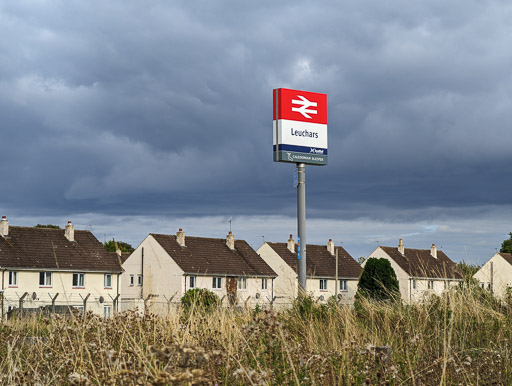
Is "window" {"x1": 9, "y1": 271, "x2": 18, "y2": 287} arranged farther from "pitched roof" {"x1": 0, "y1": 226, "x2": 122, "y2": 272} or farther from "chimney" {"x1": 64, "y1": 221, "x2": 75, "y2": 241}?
"chimney" {"x1": 64, "y1": 221, "x2": 75, "y2": 241}

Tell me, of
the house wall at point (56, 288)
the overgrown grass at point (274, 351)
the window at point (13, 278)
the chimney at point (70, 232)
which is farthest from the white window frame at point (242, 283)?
the overgrown grass at point (274, 351)

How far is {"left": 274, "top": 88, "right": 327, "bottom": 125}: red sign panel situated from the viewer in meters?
21.7

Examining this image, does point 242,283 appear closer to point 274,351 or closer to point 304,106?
point 304,106

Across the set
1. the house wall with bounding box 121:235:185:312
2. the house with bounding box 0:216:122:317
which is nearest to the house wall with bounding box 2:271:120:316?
the house with bounding box 0:216:122:317

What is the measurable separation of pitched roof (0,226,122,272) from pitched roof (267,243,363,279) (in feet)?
64.8

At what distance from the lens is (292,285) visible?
13984 mm

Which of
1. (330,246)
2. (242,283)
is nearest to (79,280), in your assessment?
(242,283)

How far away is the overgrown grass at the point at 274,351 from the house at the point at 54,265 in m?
37.9

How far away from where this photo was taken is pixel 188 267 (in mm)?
58281

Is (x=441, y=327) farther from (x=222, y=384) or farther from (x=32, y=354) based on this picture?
(x=32, y=354)

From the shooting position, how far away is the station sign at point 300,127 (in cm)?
2162

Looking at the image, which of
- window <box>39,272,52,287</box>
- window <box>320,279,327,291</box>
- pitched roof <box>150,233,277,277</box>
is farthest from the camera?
window <box>320,279,327,291</box>

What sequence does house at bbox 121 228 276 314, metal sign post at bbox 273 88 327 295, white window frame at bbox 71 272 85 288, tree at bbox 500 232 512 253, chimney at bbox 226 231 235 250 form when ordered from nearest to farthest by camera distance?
metal sign post at bbox 273 88 327 295, white window frame at bbox 71 272 85 288, house at bbox 121 228 276 314, chimney at bbox 226 231 235 250, tree at bbox 500 232 512 253

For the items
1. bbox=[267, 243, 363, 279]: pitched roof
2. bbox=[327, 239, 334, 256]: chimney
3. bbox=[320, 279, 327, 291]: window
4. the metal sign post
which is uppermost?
the metal sign post
